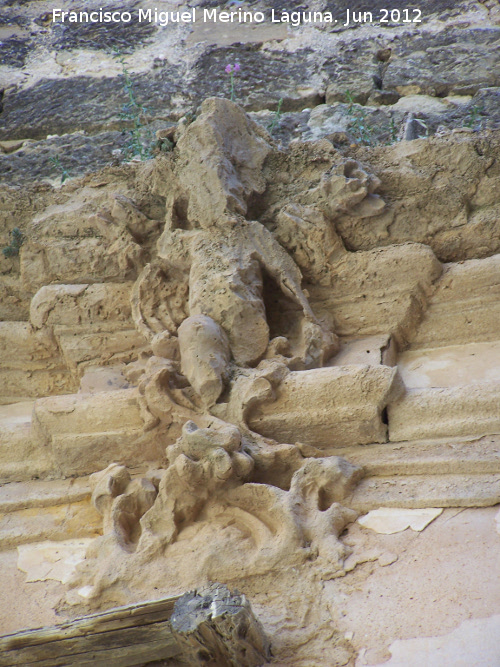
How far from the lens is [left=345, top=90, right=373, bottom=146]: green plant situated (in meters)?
4.80

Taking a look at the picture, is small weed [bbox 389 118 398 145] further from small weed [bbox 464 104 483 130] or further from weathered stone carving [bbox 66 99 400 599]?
weathered stone carving [bbox 66 99 400 599]

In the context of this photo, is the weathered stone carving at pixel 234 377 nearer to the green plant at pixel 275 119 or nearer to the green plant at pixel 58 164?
the green plant at pixel 275 119

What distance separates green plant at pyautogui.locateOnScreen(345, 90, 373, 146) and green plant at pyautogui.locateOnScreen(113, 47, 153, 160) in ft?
4.83

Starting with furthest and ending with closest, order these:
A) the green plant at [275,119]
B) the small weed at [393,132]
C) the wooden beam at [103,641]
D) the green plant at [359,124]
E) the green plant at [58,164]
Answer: the green plant at [275,119] < the green plant at [58,164] < the green plant at [359,124] < the small weed at [393,132] < the wooden beam at [103,641]

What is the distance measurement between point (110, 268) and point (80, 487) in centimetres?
138

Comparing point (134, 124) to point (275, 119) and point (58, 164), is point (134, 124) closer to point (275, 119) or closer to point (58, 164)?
point (58, 164)

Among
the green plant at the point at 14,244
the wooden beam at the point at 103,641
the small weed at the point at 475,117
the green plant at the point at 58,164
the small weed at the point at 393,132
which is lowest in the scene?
the wooden beam at the point at 103,641

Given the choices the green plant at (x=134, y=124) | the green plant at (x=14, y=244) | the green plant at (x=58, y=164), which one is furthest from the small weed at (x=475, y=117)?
the green plant at (x=14, y=244)

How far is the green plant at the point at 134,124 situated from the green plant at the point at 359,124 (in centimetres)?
147

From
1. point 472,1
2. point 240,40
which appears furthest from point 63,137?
point 472,1

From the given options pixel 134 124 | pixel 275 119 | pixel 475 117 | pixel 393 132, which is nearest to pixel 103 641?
pixel 393 132

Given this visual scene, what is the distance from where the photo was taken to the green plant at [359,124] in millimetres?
4805

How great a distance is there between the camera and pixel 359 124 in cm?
503

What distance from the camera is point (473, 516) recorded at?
2.37 meters
